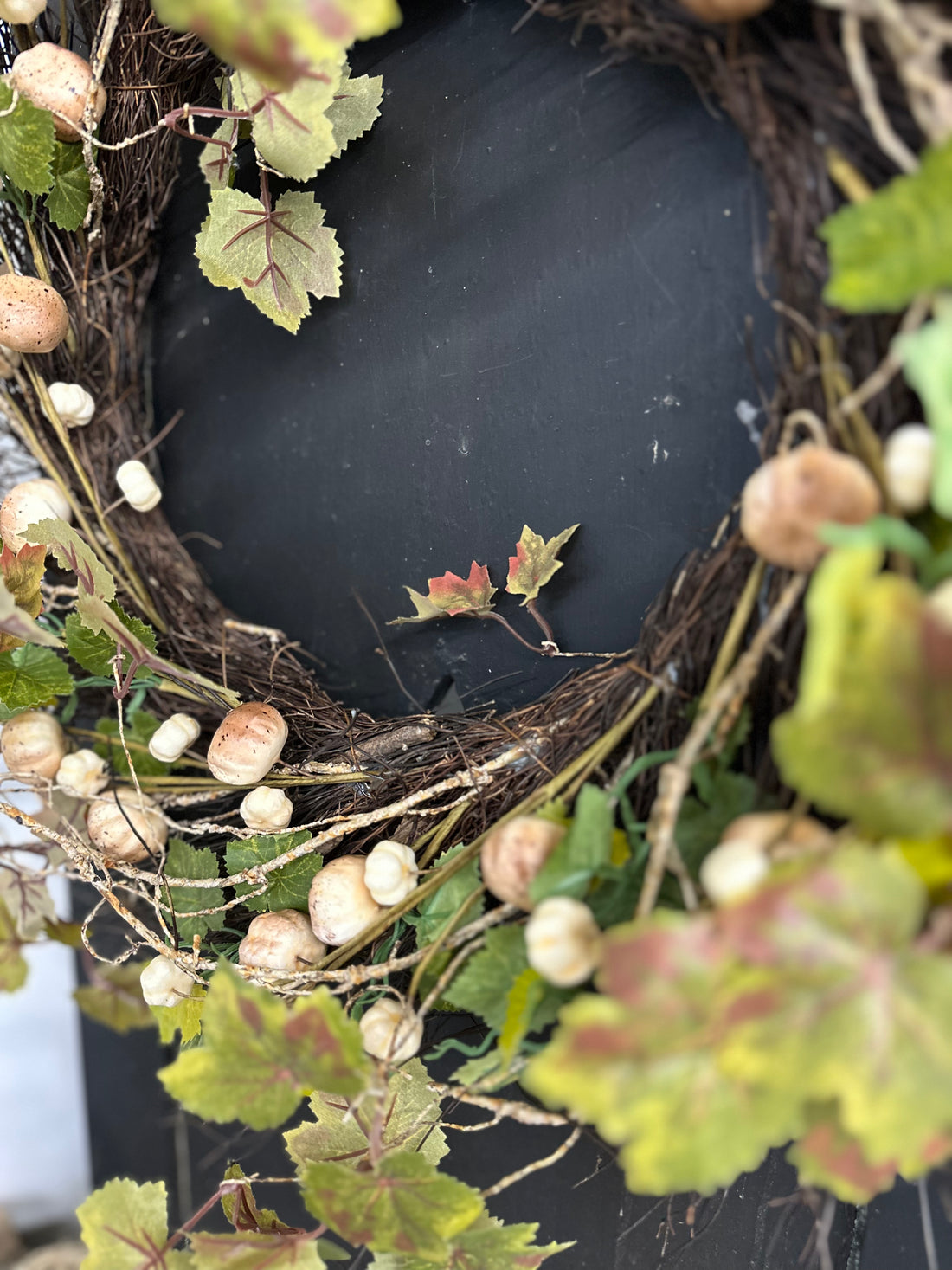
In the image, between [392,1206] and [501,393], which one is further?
[501,393]

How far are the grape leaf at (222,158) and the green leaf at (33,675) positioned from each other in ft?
1.20

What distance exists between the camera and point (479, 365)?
2.20ft

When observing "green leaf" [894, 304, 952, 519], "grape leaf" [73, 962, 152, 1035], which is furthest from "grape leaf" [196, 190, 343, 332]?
"grape leaf" [73, 962, 152, 1035]

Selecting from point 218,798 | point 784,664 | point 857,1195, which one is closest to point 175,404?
point 218,798

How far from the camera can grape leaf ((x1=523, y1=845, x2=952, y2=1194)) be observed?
0.35 meters

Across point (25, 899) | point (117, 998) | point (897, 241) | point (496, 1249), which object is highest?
point (897, 241)

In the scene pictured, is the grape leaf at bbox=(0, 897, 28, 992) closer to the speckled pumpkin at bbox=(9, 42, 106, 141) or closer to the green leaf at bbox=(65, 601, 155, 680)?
the green leaf at bbox=(65, 601, 155, 680)

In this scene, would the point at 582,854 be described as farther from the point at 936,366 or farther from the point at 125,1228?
the point at 125,1228

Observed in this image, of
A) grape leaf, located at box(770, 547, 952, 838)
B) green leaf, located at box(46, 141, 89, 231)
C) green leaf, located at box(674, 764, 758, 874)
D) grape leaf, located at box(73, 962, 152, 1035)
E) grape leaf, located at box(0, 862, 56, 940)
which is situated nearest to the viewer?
grape leaf, located at box(770, 547, 952, 838)

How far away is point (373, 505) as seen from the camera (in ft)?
2.46

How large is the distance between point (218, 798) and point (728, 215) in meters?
0.56

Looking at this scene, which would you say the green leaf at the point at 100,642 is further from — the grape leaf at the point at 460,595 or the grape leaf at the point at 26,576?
the grape leaf at the point at 460,595

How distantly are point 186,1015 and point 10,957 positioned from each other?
203mm

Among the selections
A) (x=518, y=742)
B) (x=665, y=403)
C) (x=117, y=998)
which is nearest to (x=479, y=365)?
(x=665, y=403)
